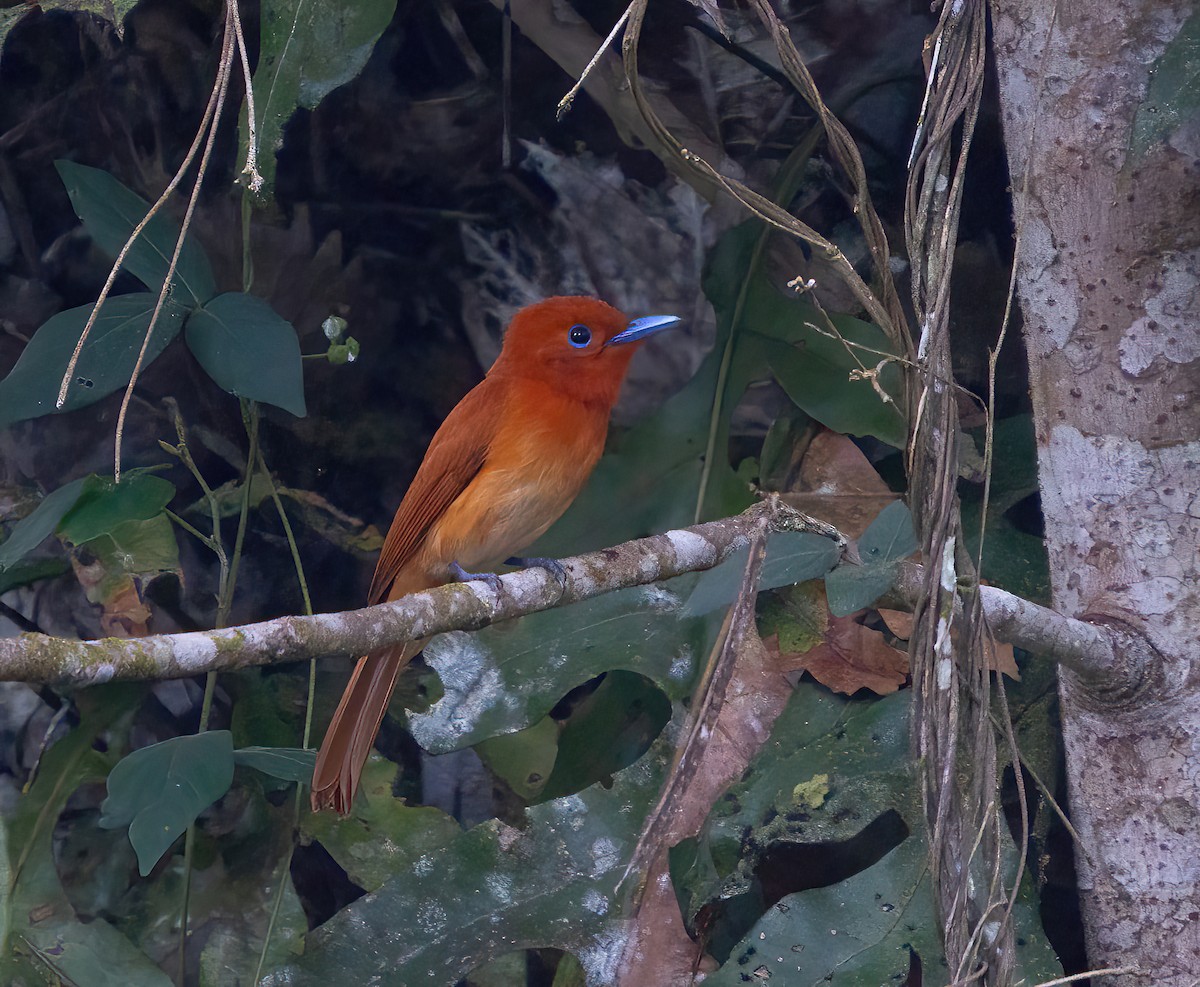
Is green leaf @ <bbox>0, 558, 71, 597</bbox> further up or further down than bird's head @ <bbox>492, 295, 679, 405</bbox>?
further down

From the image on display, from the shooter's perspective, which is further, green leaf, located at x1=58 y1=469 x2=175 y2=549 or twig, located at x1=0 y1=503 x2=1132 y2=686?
green leaf, located at x1=58 y1=469 x2=175 y2=549

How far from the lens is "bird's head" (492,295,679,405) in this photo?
256 cm

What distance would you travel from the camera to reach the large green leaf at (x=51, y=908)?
219 centimetres

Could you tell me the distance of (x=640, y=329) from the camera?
256cm

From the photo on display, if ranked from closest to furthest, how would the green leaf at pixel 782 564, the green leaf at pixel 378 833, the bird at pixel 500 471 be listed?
the green leaf at pixel 782 564 → the bird at pixel 500 471 → the green leaf at pixel 378 833

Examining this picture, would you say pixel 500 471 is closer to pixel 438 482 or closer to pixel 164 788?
pixel 438 482

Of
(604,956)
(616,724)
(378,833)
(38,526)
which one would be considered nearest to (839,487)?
(616,724)

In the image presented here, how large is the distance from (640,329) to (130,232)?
1.05m

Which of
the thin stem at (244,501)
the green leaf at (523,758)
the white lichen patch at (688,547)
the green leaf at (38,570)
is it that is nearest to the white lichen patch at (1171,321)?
the white lichen patch at (688,547)

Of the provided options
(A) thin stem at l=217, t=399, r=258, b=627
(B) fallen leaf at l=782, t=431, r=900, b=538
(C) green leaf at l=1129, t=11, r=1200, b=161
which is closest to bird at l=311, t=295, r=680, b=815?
(A) thin stem at l=217, t=399, r=258, b=627

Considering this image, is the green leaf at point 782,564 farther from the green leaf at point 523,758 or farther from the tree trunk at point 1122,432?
the green leaf at point 523,758

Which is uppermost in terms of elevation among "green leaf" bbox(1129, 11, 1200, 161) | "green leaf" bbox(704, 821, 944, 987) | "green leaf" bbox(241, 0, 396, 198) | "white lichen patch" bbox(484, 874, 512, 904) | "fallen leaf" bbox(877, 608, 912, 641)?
"green leaf" bbox(1129, 11, 1200, 161)

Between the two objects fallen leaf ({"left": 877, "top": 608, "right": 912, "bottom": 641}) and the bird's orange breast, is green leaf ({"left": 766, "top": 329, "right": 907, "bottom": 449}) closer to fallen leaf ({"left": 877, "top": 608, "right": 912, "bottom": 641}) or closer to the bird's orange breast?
fallen leaf ({"left": 877, "top": 608, "right": 912, "bottom": 641})

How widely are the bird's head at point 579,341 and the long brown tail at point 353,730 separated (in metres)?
0.70
